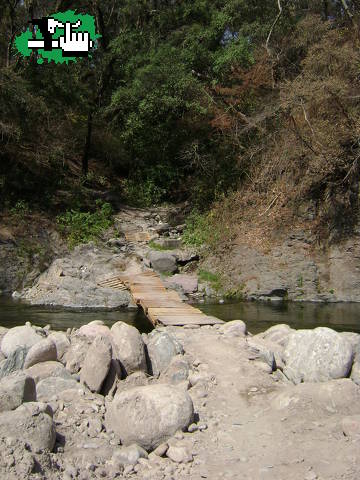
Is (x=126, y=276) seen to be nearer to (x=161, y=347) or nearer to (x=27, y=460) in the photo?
(x=161, y=347)

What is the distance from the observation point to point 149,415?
4.23 m

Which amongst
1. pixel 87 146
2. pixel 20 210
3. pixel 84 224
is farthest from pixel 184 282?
pixel 87 146

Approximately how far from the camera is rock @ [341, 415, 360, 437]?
13.7 feet

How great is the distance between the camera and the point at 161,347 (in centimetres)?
597

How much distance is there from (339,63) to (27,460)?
13190 millimetres

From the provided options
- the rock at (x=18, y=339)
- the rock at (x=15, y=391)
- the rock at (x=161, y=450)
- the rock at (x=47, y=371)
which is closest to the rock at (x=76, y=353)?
the rock at (x=47, y=371)

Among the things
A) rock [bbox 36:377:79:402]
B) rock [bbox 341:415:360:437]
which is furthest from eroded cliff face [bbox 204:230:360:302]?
rock [bbox 341:415:360:437]

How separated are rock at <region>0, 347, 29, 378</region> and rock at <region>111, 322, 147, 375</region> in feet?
3.23

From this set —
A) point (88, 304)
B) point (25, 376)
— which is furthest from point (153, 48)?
point (25, 376)

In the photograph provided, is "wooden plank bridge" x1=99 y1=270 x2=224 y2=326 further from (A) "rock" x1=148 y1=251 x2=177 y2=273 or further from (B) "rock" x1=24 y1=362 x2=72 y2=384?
(B) "rock" x1=24 y1=362 x2=72 y2=384

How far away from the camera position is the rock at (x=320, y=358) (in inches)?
212

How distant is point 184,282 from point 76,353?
666cm

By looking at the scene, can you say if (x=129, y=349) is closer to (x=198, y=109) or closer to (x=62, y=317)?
(x=62, y=317)

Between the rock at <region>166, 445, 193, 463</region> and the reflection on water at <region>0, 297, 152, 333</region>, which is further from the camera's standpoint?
the reflection on water at <region>0, 297, 152, 333</region>
